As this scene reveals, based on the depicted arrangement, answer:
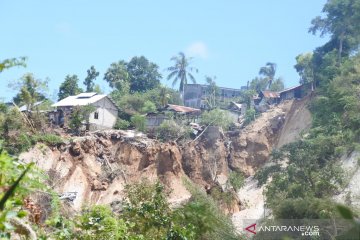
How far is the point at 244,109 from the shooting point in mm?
49469

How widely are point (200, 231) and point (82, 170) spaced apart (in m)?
27.5

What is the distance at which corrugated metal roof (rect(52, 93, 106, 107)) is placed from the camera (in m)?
39.1

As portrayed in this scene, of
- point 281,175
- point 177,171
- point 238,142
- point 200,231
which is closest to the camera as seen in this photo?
point 200,231

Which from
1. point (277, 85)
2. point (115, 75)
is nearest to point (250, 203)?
point (115, 75)

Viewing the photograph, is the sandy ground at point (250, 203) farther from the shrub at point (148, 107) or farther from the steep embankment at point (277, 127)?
the shrub at point (148, 107)

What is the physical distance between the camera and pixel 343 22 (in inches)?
1566

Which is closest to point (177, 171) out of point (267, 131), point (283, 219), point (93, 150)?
point (93, 150)

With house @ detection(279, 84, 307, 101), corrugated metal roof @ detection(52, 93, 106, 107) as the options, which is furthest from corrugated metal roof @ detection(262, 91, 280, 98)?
corrugated metal roof @ detection(52, 93, 106, 107)

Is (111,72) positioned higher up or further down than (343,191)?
higher up

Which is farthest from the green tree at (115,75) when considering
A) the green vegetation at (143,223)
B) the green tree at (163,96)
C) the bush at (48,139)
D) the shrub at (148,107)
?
the green vegetation at (143,223)

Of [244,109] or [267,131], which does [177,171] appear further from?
[244,109]

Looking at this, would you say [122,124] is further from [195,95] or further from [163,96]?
[195,95]

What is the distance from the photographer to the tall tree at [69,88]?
43763 millimetres

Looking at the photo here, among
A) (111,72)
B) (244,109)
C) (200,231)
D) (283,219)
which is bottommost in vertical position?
(283,219)
